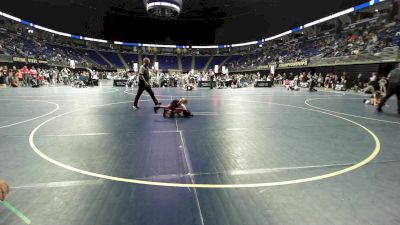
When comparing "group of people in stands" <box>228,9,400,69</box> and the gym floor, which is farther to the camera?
"group of people in stands" <box>228,9,400,69</box>

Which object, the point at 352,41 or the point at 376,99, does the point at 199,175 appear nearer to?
the point at 376,99

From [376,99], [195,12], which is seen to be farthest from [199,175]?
[195,12]

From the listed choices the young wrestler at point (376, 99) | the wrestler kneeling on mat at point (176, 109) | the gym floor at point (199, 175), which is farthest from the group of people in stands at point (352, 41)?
the gym floor at point (199, 175)

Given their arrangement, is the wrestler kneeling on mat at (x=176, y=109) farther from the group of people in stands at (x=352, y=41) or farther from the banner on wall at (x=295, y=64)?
the banner on wall at (x=295, y=64)

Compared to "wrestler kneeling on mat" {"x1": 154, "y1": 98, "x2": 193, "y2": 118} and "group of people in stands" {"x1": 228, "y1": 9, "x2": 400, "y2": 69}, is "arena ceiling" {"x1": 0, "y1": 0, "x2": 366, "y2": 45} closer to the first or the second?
"group of people in stands" {"x1": 228, "y1": 9, "x2": 400, "y2": 69}

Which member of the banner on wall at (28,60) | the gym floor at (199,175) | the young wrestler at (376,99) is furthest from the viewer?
the banner on wall at (28,60)

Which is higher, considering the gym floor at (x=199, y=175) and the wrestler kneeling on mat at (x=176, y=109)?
the wrestler kneeling on mat at (x=176, y=109)

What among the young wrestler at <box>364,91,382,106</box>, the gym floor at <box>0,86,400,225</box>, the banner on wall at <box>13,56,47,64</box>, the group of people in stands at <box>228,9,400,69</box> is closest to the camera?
the gym floor at <box>0,86,400,225</box>

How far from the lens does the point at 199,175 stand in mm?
3201

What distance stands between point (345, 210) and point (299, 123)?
15.1 ft

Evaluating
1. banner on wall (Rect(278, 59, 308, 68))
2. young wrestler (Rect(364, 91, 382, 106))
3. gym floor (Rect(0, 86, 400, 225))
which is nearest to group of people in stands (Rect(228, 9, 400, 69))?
banner on wall (Rect(278, 59, 308, 68))

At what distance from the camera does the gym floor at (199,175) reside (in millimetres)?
2307

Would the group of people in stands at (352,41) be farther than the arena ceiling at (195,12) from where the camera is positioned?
No

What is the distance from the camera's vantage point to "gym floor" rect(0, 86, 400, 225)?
2.31 meters
